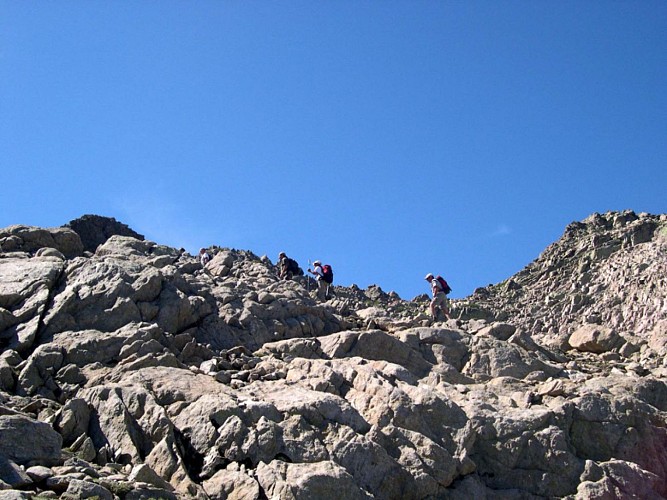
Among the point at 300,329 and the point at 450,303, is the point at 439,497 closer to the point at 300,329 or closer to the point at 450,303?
the point at 300,329

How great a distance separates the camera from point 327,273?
42406mm

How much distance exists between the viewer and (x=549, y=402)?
89.6 feet

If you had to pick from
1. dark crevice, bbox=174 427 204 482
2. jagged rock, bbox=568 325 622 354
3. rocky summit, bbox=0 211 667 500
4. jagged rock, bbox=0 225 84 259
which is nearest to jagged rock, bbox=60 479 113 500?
rocky summit, bbox=0 211 667 500

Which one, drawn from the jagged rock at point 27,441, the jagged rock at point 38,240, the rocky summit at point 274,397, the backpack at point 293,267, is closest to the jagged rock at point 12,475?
the rocky summit at point 274,397

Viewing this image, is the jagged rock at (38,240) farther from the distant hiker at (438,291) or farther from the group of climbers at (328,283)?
the distant hiker at (438,291)

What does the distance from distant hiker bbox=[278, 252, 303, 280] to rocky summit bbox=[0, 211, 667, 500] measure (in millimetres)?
8428

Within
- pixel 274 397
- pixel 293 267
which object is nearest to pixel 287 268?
pixel 293 267

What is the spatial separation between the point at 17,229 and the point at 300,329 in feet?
43.8

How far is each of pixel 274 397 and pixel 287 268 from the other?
2593 cm

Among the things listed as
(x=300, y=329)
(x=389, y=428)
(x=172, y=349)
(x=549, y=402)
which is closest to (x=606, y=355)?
(x=549, y=402)

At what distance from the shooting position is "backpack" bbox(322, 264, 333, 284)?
4228 centimetres

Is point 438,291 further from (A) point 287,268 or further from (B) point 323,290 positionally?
(A) point 287,268

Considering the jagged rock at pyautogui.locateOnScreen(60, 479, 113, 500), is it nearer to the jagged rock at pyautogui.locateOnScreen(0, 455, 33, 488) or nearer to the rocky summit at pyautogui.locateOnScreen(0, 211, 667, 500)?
the rocky summit at pyautogui.locateOnScreen(0, 211, 667, 500)

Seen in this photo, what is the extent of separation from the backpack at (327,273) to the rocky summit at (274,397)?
3669 mm
